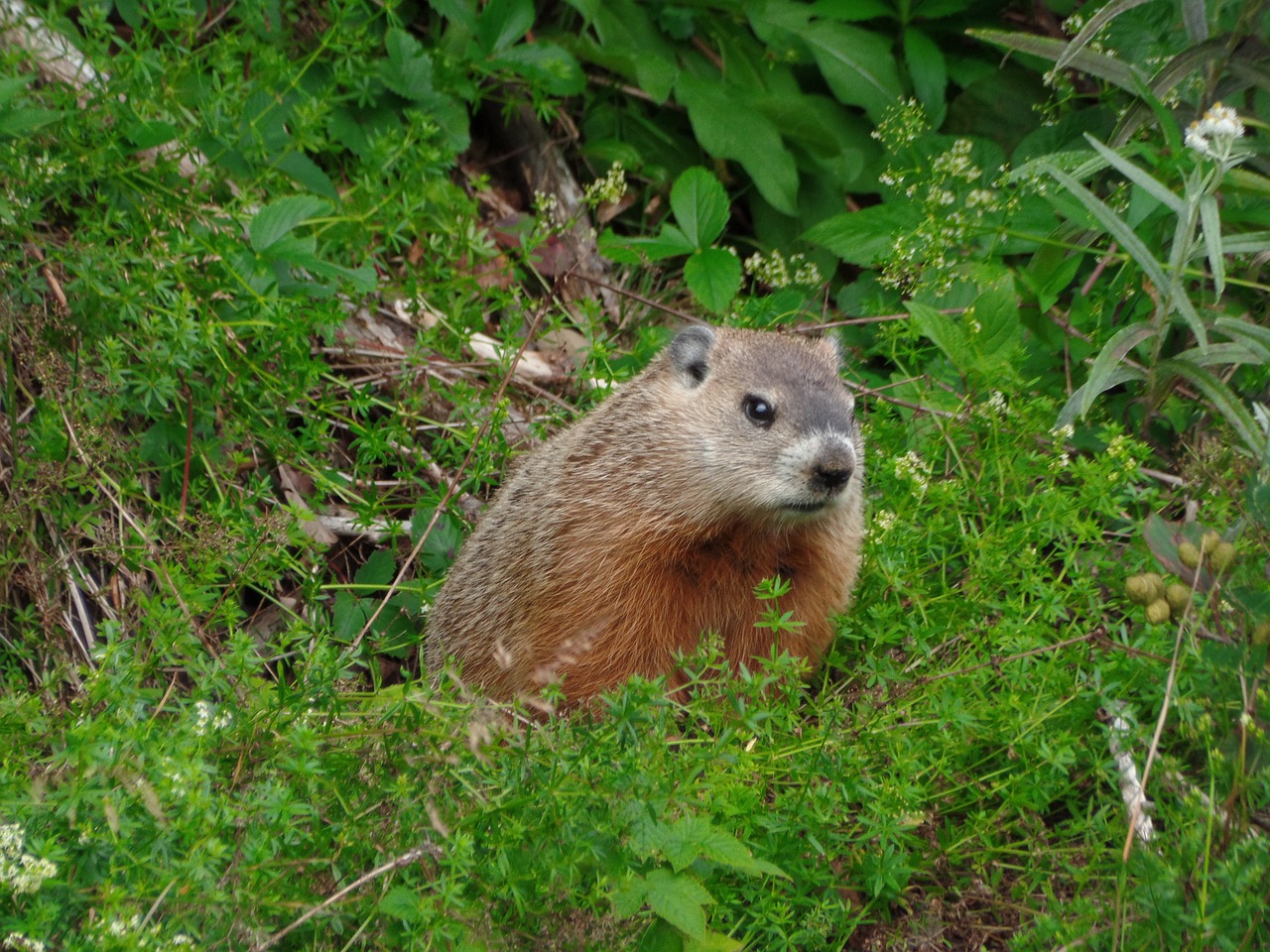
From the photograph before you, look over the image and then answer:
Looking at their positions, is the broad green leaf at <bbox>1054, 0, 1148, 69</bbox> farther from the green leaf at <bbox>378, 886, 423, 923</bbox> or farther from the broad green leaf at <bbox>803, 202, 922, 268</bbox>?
the green leaf at <bbox>378, 886, 423, 923</bbox>

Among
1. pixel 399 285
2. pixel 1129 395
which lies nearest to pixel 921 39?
pixel 1129 395

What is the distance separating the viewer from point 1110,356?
4.49 meters

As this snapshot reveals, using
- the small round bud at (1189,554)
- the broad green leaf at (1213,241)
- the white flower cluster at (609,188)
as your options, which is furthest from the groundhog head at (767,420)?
the white flower cluster at (609,188)

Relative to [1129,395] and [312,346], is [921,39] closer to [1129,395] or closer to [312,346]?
[1129,395]

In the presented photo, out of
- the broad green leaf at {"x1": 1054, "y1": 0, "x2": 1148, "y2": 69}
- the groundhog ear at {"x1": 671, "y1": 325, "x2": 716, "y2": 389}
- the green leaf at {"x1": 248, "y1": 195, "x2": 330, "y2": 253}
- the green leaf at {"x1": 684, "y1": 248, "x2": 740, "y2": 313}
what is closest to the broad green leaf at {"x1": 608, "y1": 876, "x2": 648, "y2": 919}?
the groundhog ear at {"x1": 671, "y1": 325, "x2": 716, "y2": 389}

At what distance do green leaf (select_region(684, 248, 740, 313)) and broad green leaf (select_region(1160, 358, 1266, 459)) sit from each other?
5.50 ft

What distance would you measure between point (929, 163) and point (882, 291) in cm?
63

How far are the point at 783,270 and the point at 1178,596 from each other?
3.10m

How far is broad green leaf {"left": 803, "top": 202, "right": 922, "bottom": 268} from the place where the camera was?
565cm

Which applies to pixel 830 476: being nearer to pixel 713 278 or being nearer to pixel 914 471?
pixel 914 471

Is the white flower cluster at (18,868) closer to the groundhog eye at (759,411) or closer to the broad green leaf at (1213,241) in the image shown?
the groundhog eye at (759,411)

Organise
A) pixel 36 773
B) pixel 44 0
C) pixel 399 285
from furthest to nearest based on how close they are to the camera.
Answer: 1. pixel 399 285
2. pixel 44 0
3. pixel 36 773

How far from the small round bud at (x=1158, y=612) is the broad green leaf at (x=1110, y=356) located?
1217 millimetres

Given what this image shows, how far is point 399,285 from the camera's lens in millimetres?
5926
